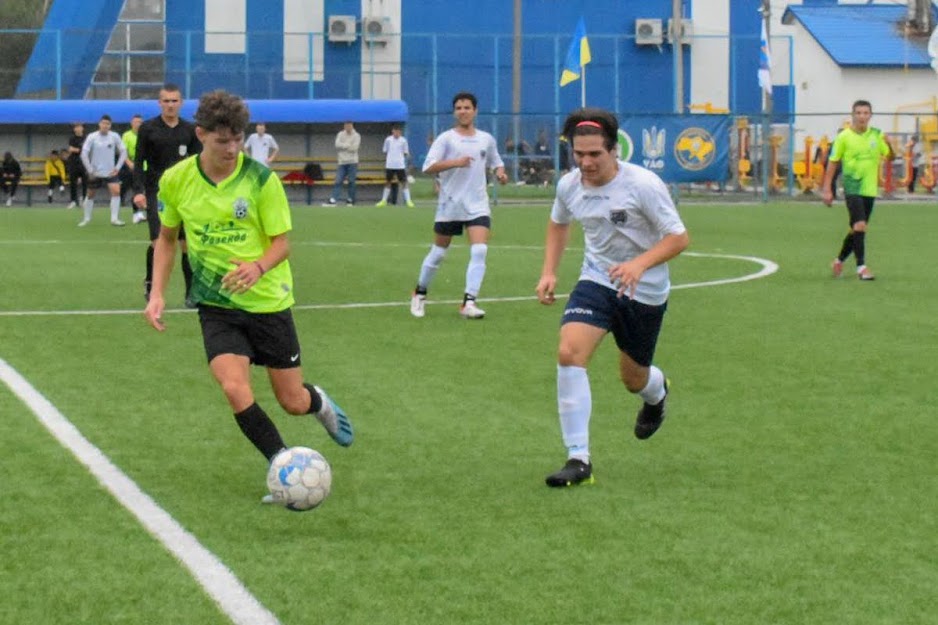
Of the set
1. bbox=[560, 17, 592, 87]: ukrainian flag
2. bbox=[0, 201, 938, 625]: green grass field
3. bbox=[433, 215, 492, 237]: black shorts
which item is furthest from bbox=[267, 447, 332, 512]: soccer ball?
bbox=[560, 17, 592, 87]: ukrainian flag

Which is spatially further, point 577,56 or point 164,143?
point 577,56

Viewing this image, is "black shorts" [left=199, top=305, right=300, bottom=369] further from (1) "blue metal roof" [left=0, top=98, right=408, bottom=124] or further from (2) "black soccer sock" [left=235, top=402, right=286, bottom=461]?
(1) "blue metal roof" [left=0, top=98, right=408, bottom=124]

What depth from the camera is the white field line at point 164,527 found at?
5891 millimetres

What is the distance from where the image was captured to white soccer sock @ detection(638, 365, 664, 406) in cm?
895

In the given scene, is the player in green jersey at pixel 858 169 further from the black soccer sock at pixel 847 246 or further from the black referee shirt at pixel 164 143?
the black referee shirt at pixel 164 143

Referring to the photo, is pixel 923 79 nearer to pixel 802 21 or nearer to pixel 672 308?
pixel 802 21

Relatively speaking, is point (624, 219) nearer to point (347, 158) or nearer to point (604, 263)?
point (604, 263)

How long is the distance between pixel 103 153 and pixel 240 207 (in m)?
26.9

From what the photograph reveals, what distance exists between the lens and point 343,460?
28.7 feet

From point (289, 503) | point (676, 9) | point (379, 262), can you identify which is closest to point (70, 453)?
point (289, 503)

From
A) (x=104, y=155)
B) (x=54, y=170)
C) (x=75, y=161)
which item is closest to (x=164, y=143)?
(x=104, y=155)

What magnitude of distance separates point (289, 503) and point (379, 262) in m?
15.0

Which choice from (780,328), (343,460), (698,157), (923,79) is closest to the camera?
(343,460)

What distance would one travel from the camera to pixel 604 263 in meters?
8.50
